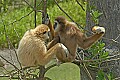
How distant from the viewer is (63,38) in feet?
13.5

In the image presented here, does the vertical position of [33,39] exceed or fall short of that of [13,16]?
it falls short

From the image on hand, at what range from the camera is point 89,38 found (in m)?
3.85

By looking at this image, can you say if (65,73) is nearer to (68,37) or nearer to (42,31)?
(68,37)

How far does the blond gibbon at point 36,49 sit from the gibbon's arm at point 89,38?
0.80 feet

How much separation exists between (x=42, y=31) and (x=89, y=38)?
0.44 meters

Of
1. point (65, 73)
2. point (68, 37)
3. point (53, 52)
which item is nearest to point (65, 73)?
point (65, 73)

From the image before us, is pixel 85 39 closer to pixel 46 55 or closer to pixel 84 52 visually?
pixel 84 52

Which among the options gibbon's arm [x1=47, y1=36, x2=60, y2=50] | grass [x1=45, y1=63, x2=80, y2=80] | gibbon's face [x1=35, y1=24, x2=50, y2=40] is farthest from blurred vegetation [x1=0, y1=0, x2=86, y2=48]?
gibbon's face [x1=35, y1=24, x2=50, y2=40]

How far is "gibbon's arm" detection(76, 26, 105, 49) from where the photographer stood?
3636mm

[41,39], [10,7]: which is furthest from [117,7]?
[10,7]

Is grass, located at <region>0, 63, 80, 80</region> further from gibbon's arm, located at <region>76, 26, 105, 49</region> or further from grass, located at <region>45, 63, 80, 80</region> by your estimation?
gibbon's arm, located at <region>76, 26, 105, 49</region>

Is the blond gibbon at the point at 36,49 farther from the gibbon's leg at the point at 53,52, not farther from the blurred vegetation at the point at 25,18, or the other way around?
the blurred vegetation at the point at 25,18

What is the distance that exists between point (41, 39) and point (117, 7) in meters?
0.82

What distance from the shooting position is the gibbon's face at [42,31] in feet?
12.5
